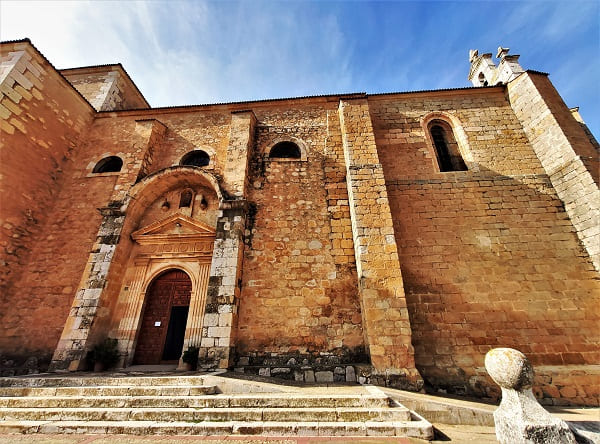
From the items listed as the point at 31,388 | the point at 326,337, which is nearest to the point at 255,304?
the point at 326,337

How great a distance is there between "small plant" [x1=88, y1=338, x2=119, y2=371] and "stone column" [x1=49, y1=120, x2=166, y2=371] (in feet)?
0.59

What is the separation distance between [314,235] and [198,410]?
4.07m

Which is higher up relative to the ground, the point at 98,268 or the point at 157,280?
the point at 98,268

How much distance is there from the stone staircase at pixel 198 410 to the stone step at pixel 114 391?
1 cm

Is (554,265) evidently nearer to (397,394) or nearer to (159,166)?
(397,394)

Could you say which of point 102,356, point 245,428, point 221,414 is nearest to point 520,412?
point 245,428

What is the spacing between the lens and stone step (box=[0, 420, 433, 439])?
267cm

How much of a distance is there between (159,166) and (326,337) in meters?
7.03

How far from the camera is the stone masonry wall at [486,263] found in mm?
4941

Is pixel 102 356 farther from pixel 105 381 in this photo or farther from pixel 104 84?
pixel 104 84

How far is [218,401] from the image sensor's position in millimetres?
3246

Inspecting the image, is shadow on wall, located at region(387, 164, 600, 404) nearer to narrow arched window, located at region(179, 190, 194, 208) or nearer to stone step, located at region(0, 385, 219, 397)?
stone step, located at region(0, 385, 219, 397)

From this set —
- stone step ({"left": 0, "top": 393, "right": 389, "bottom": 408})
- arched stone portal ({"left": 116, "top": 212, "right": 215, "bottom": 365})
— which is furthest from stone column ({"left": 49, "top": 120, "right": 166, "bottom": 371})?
stone step ({"left": 0, "top": 393, "right": 389, "bottom": 408})

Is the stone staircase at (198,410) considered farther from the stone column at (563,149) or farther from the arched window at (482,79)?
the arched window at (482,79)
